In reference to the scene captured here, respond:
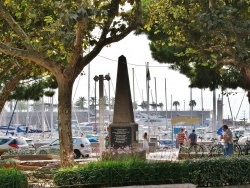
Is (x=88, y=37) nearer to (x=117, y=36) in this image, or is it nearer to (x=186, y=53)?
(x=117, y=36)

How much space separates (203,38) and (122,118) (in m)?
4.72

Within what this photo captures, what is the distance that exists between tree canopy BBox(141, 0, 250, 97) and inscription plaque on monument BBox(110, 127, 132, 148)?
4.29 meters

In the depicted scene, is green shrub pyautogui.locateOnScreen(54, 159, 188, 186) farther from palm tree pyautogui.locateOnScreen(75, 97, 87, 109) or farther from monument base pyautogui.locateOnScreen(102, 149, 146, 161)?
palm tree pyautogui.locateOnScreen(75, 97, 87, 109)

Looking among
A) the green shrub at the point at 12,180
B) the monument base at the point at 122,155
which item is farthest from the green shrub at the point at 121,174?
the green shrub at the point at 12,180

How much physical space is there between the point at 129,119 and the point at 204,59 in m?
4.73

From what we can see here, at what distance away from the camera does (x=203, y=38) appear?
24.1 m

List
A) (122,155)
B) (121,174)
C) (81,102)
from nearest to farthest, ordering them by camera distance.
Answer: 1. (121,174)
2. (122,155)
3. (81,102)

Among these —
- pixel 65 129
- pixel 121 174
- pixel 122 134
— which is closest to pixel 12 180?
pixel 121 174

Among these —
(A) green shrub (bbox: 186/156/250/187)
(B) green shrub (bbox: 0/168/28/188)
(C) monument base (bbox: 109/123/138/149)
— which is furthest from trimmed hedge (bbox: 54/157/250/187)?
(C) monument base (bbox: 109/123/138/149)

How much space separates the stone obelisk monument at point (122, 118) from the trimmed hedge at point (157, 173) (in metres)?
5.71

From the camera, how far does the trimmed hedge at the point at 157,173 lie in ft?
49.1

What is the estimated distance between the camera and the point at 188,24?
24.1 m

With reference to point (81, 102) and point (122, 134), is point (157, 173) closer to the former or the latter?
point (122, 134)

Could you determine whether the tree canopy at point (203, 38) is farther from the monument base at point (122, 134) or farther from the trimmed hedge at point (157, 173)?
the trimmed hedge at point (157, 173)
